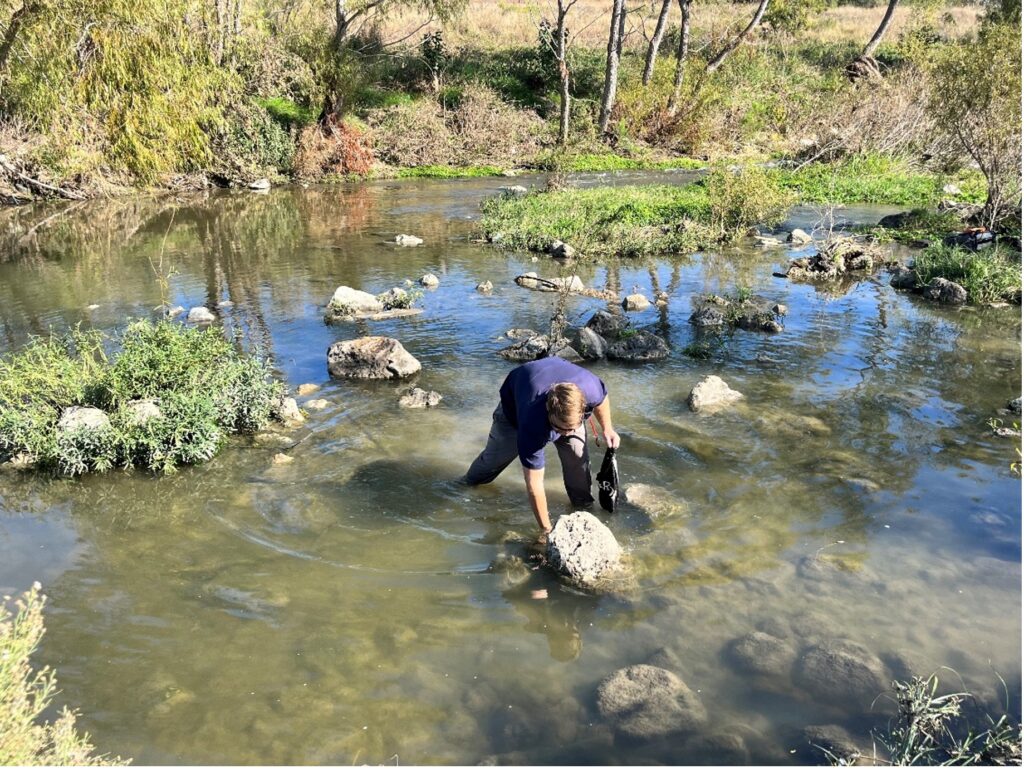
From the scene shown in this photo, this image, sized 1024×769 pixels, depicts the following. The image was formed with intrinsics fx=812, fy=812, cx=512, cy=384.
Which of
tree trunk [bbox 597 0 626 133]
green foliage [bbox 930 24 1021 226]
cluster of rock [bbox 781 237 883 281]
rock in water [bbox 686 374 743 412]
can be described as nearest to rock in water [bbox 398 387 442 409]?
rock in water [bbox 686 374 743 412]

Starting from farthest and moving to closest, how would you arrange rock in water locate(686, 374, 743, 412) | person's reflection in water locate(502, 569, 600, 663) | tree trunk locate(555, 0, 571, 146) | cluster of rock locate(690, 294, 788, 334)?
tree trunk locate(555, 0, 571, 146)
cluster of rock locate(690, 294, 788, 334)
rock in water locate(686, 374, 743, 412)
person's reflection in water locate(502, 569, 600, 663)

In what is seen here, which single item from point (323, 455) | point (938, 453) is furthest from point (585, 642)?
point (938, 453)

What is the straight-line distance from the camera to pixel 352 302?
41.1 ft

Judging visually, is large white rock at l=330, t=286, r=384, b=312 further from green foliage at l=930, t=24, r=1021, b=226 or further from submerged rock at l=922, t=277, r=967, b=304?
green foliage at l=930, t=24, r=1021, b=226

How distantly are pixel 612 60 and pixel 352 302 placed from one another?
22.8m

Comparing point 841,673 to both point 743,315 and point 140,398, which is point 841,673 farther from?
point 743,315

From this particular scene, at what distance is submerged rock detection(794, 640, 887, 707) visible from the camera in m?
4.63

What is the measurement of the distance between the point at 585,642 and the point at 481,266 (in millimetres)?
11541

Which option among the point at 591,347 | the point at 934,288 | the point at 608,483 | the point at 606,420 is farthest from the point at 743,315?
the point at 606,420

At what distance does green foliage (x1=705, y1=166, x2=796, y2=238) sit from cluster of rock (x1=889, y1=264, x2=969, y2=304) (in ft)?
13.6

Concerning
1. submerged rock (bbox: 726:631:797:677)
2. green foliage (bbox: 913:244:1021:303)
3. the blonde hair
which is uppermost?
the blonde hair

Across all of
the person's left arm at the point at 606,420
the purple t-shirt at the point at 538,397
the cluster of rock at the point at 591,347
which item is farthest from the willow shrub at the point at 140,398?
the person's left arm at the point at 606,420

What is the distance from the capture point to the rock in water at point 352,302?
12.4m

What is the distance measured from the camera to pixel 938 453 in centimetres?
764
